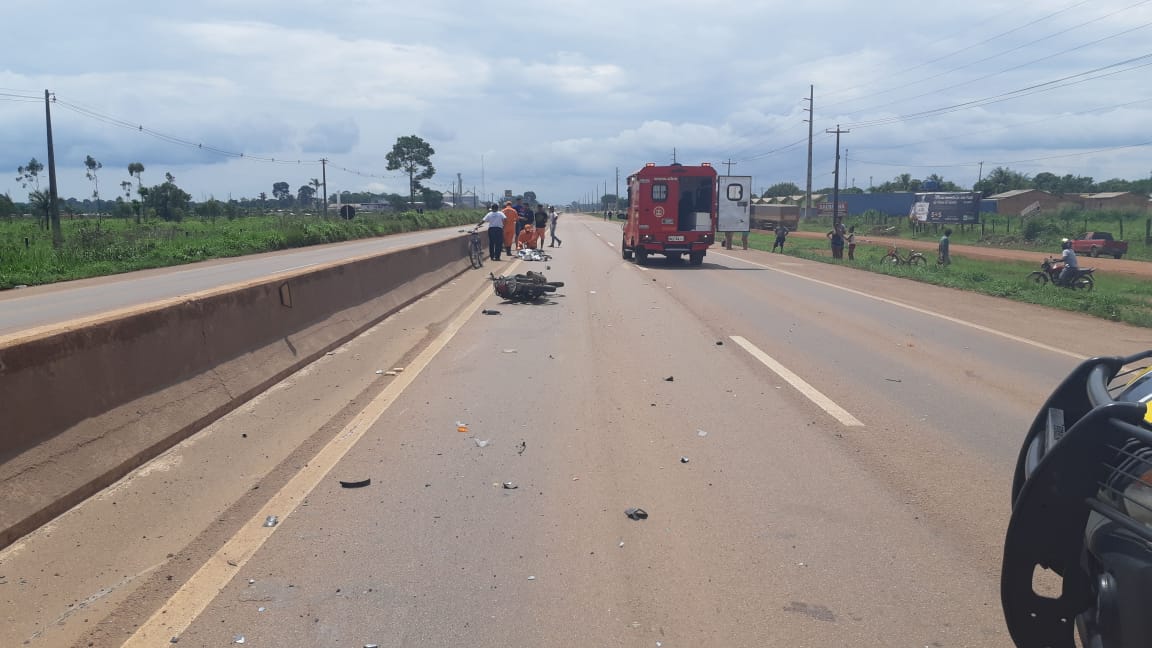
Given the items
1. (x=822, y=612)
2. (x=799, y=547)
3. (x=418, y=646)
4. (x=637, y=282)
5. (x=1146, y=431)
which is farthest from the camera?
(x=637, y=282)

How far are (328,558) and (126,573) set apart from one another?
100cm

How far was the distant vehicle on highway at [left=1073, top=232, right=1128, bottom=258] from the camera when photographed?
46.5 meters

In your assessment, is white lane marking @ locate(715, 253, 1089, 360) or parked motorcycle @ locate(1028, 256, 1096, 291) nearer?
white lane marking @ locate(715, 253, 1089, 360)

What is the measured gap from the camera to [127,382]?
242 inches

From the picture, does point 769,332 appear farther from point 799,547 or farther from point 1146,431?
point 1146,431

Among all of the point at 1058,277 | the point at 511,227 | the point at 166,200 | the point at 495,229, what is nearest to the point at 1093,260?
the point at 1058,277

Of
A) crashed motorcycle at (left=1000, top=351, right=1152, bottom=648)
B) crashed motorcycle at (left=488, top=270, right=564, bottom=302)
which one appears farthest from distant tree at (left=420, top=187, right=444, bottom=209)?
crashed motorcycle at (left=1000, top=351, right=1152, bottom=648)

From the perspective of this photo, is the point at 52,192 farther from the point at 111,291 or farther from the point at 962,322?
the point at 962,322

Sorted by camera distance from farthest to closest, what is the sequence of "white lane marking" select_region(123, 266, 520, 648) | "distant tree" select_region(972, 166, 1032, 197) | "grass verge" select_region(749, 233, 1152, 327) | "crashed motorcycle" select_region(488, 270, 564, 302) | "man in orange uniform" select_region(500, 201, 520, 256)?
"distant tree" select_region(972, 166, 1032, 197) < "man in orange uniform" select_region(500, 201, 520, 256) < "crashed motorcycle" select_region(488, 270, 564, 302) < "grass verge" select_region(749, 233, 1152, 327) < "white lane marking" select_region(123, 266, 520, 648)

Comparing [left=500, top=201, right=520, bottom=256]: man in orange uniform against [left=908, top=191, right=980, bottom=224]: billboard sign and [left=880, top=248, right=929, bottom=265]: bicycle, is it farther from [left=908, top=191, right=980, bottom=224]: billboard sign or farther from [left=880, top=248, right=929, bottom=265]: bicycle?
[left=908, top=191, right=980, bottom=224]: billboard sign

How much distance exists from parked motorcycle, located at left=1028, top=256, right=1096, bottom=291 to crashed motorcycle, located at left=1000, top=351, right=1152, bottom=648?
21.4 meters

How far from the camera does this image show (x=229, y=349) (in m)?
8.02

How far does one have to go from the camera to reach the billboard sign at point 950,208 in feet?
221

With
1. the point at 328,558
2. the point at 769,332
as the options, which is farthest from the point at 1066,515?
the point at 769,332
